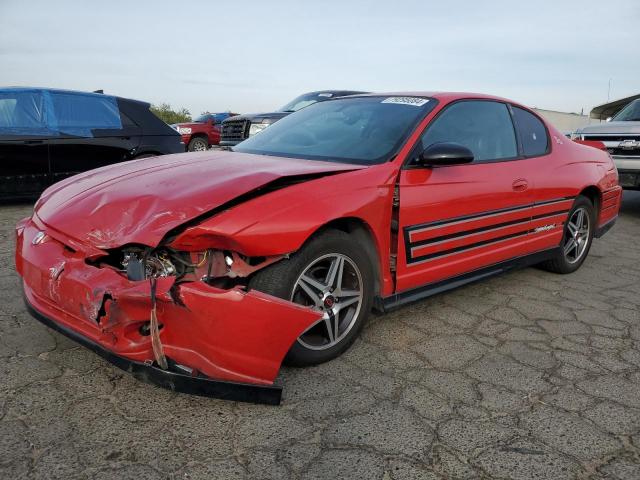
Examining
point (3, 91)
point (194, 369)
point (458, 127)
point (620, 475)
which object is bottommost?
point (620, 475)

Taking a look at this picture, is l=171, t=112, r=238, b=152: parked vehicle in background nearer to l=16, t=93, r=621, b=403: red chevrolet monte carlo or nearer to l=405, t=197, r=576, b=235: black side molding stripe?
l=16, t=93, r=621, b=403: red chevrolet monte carlo

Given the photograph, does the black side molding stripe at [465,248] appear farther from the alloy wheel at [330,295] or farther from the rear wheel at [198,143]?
the rear wheel at [198,143]

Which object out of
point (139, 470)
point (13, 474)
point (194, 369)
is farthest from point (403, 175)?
point (13, 474)

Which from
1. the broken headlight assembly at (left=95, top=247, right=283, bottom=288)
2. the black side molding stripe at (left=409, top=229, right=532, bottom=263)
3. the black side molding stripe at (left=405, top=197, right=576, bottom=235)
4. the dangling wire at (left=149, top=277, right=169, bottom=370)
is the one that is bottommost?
the dangling wire at (left=149, top=277, right=169, bottom=370)

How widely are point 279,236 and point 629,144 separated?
6674 millimetres

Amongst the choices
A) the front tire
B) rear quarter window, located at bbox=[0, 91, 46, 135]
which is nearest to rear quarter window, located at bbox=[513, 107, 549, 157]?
the front tire

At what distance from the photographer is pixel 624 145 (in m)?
7.18

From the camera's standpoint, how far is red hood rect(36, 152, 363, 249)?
2166mm

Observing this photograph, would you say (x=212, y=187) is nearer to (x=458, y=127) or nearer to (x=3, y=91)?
(x=458, y=127)

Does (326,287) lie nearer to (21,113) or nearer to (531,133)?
(531,133)

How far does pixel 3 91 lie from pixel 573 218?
629 cm

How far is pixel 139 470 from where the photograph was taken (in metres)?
1.83

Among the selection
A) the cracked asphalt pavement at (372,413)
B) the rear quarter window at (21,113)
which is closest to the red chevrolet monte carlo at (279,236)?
the cracked asphalt pavement at (372,413)

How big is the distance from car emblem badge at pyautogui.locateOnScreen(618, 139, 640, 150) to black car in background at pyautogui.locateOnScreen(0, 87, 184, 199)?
6.28 metres
